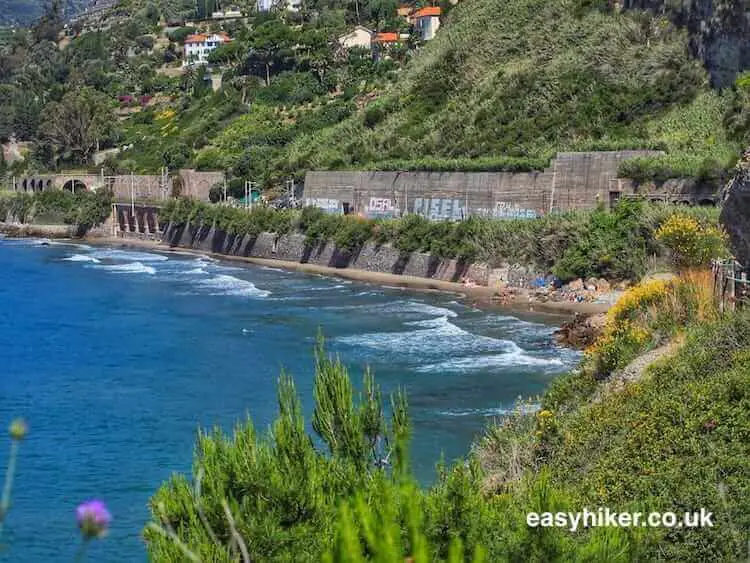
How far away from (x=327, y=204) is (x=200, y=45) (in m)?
66.9

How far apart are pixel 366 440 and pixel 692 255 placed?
429 inches

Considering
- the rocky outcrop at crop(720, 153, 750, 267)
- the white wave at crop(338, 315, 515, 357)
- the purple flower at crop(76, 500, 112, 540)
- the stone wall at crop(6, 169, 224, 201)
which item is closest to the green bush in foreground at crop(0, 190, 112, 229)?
the stone wall at crop(6, 169, 224, 201)

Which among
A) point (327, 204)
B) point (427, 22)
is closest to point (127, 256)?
point (327, 204)

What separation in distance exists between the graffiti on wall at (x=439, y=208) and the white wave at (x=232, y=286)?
9.56 metres

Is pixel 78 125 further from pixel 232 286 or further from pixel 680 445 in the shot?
pixel 680 445

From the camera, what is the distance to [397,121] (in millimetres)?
73000

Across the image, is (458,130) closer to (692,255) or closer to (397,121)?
(397,121)

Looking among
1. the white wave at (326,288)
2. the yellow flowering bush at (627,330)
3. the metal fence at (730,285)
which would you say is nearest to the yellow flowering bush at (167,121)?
the white wave at (326,288)

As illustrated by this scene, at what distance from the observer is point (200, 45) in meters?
127

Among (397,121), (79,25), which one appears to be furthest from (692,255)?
(79,25)

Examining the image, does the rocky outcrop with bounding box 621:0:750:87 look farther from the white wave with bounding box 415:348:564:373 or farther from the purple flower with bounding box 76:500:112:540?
the purple flower with bounding box 76:500:112:540

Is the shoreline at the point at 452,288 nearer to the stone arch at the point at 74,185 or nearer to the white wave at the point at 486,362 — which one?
the white wave at the point at 486,362

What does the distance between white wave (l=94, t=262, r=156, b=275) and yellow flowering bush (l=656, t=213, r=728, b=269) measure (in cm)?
4246

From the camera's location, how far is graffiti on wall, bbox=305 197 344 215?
64188 mm
